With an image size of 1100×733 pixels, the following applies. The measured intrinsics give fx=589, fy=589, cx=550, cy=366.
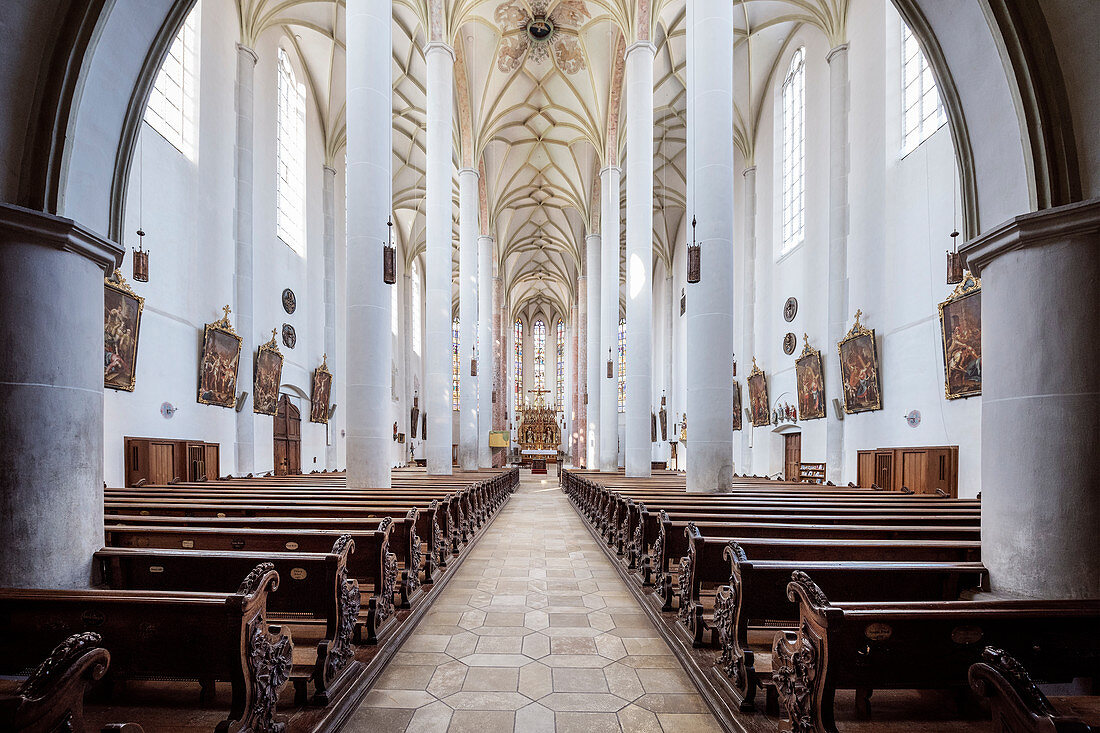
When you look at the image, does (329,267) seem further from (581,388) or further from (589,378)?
(581,388)

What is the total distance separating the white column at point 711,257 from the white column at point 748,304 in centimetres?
1056

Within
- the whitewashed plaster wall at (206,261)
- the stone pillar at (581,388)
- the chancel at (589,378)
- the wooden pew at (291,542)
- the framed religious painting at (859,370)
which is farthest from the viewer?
the stone pillar at (581,388)

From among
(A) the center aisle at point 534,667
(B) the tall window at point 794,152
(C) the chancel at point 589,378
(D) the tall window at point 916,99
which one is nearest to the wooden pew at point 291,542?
(C) the chancel at point 589,378

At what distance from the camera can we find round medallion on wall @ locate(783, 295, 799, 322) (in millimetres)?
16794

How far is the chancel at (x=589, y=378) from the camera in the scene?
287 cm

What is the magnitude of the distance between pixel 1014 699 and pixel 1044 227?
268 centimetres

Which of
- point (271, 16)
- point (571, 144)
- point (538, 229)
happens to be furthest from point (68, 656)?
point (538, 229)

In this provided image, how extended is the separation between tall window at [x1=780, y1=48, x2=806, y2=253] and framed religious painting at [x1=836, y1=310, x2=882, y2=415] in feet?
14.5

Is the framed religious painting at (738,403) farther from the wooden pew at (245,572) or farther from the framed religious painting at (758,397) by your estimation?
the wooden pew at (245,572)

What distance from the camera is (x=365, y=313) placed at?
896 cm

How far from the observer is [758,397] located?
61.6 ft

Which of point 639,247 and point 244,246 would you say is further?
point 639,247

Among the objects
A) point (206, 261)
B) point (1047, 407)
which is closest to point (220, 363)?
point (206, 261)

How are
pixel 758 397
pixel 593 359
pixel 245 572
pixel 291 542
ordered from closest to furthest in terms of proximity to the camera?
pixel 245 572, pixel 291 542, pixel 758 397, pixel 593 359
